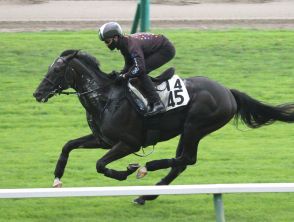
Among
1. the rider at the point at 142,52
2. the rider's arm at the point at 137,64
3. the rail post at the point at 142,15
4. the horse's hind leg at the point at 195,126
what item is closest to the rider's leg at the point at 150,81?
the rider at the point at 142,52

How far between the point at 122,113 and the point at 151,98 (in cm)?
35

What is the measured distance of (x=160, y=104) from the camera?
391 inches

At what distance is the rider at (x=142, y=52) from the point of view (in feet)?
31.9

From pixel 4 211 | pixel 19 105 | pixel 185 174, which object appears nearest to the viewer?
pixel 4 211

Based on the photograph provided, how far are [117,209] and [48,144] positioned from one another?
3.48m

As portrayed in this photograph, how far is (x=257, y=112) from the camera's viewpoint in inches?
420

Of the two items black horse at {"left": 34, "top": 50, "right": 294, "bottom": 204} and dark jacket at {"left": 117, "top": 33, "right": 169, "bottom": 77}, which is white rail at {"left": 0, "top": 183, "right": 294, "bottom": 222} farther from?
dark jacket at {"left": 117, "top": 33, "right": 169, "bottom": 77}

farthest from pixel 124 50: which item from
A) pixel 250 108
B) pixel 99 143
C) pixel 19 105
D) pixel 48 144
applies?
pixel 19 105

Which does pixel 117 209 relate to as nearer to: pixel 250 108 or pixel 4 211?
pixel 4 211

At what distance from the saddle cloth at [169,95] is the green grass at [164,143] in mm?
973

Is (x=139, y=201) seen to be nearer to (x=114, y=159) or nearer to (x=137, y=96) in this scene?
(x=114, y=159)

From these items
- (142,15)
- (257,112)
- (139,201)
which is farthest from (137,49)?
(142,15)

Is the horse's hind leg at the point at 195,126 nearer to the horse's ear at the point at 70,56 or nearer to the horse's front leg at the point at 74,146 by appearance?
the horse's front leg at the point at 74,146

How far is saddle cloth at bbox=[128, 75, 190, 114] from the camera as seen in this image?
991 centimetres
